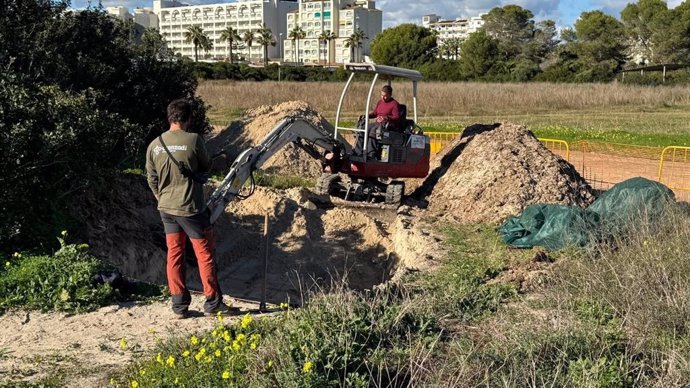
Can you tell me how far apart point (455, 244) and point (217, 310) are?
4668mm

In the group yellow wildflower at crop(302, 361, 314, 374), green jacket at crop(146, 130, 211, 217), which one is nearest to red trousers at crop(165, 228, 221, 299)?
green jacket at crop(146, 130, 211, 217)

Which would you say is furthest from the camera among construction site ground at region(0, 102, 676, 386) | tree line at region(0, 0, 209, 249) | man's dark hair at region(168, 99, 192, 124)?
tree line at region(0, 0, 209, 249)

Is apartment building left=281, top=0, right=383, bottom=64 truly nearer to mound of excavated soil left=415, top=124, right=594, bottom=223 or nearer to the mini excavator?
mound of excavated soil left=415, top=124, right=594, bottom=223

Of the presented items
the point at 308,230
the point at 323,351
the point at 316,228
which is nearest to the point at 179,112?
the point at 323,351

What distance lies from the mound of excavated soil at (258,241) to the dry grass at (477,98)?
71.8 ft

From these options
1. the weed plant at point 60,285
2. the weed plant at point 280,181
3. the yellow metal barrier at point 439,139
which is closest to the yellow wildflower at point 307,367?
the weed plant at point 60,285

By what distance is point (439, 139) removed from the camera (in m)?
22.9

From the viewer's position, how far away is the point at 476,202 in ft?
40.6

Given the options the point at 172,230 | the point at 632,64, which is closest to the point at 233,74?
the point at 632,64

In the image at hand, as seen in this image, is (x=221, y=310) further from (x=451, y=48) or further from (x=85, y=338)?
(x=451, y=48)

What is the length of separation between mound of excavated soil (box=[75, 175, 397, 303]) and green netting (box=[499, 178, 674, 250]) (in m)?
2.06

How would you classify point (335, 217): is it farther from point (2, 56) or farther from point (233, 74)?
point (233, 74)

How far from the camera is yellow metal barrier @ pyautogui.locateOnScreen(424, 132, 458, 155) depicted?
19.0 meters

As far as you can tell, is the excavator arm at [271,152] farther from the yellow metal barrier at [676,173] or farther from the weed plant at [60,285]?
the yellow metal barrier at [676,173]
